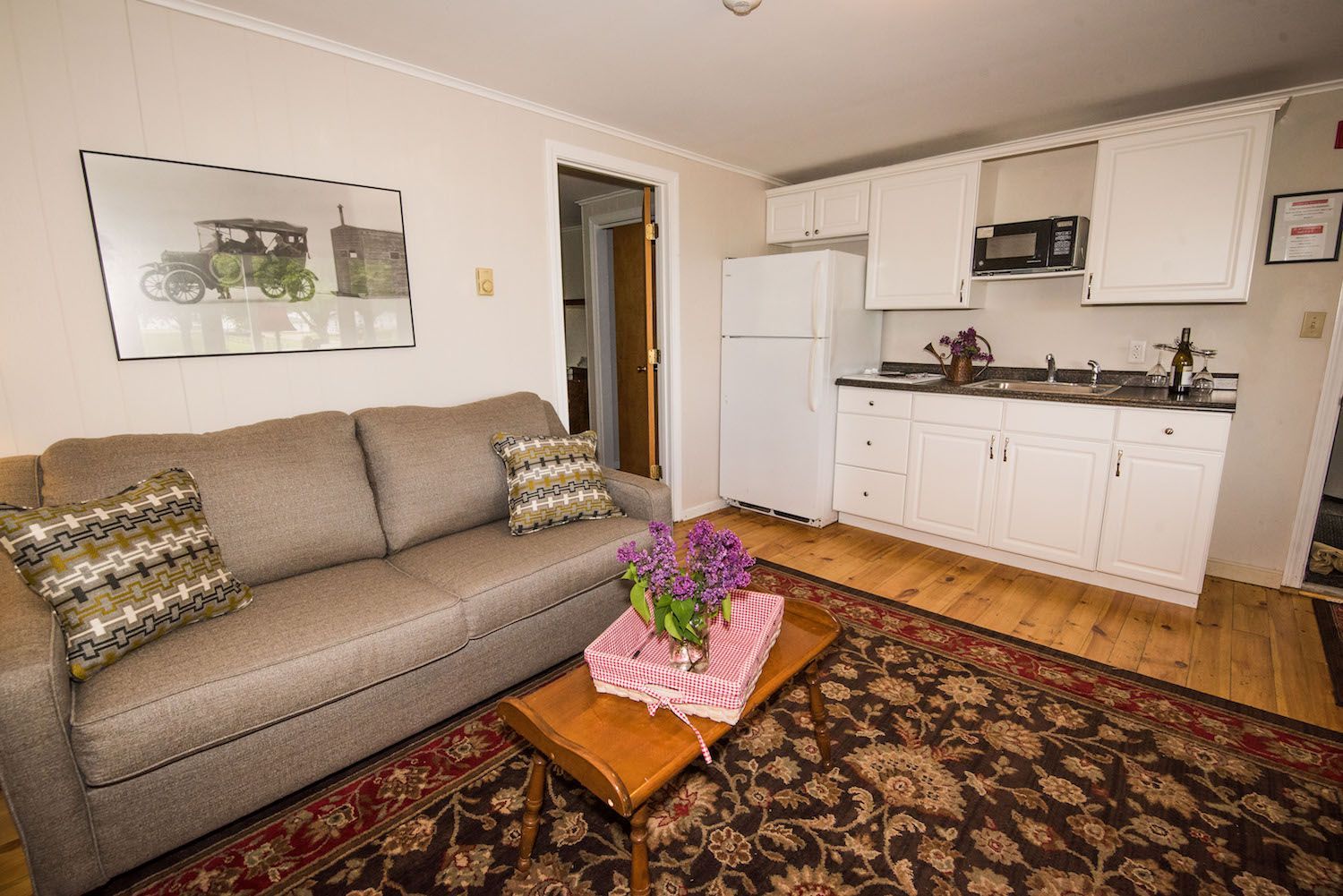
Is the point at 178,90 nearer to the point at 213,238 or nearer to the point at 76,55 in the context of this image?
the point at 76,55

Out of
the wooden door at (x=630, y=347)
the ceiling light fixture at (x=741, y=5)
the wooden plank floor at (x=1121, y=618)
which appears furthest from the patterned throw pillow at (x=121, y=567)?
the wooden door at (x=630, y=347)

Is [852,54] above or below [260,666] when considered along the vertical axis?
above

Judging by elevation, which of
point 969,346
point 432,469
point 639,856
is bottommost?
point 639,856

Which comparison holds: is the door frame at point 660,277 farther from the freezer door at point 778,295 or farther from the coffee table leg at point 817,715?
the coffee table leg at point 817,715

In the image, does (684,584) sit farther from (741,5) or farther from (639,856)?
(741,5)

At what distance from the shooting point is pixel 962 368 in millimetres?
3482

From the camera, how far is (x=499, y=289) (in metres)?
2.88

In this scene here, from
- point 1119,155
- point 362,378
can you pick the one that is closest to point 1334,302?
point 1119,155

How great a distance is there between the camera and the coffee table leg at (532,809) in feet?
4.60

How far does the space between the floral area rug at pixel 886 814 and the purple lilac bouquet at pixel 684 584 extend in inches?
22.7

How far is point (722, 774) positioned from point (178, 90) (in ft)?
9.20

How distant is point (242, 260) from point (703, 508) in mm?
2873

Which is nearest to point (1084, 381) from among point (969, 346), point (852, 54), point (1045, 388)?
point (1045, 388)

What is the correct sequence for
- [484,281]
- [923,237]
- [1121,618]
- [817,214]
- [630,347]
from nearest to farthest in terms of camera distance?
[1121,618], [484,281], [923,237], [817,214], [630,347]
